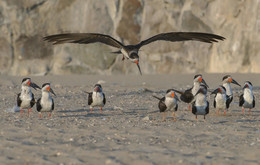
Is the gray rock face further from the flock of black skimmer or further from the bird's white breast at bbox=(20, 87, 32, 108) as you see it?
the bird's white breast at bbox=(20, 87, 32, 108)

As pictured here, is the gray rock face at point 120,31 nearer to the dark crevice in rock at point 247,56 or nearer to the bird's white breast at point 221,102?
the dark crevice in rock at point 247,56

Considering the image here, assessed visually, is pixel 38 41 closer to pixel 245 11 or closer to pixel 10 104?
pixel 245 11

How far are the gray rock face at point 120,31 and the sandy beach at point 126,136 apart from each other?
291 inches

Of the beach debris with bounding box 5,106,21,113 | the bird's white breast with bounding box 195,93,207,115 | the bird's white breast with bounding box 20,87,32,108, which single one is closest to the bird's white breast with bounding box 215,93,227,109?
the bird's white breast with bounding box 195,93,207,115

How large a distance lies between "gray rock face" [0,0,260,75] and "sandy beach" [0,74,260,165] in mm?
7400

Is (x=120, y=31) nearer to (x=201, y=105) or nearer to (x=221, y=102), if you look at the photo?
(x=221, y=102)

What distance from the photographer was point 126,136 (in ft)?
26.6

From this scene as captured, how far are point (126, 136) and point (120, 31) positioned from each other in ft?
46.9

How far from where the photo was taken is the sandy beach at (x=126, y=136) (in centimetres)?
668

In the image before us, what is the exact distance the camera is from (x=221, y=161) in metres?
6.50

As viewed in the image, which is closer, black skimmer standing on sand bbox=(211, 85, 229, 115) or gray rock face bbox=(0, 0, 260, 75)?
black skimmer standing on sand bbox=(211, 85, 229, 115)

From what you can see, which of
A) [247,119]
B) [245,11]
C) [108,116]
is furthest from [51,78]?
[247,119]

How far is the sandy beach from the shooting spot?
668cm

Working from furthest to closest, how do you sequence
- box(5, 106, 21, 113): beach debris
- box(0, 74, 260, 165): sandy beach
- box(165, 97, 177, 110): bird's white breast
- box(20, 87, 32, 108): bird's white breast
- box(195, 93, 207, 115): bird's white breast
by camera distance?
box(5, 106, 21, 113): beach debris < box(20, 87, 32, 108): bird's white breast < box(165, 97, 177, 110): bird's white breast < box(195, 93, 207, 115): bird's white breast < box(0, 74, 260, 165): sandy beach
